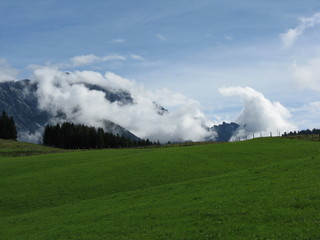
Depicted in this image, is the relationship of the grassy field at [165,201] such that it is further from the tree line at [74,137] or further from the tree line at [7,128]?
the tree line at [7,128]

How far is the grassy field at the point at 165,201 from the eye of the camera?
61.8 feet

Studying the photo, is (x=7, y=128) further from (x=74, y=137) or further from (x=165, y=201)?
(x=165, y=201)

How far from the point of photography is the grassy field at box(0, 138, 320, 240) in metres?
18.8

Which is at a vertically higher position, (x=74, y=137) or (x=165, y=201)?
(x=74, y=137)

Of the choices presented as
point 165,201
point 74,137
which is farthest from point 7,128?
point 165,201

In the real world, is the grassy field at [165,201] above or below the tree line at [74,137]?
below

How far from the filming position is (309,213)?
18375mm

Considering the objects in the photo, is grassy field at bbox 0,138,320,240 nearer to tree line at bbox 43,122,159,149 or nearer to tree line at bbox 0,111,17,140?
tree line at bbox 43,122,159,149

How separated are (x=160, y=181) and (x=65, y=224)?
771 inches

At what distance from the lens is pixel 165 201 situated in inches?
1158

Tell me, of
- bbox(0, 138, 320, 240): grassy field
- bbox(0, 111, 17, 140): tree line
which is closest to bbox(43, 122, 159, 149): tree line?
bbox(0, 111, 17, 140): tree line

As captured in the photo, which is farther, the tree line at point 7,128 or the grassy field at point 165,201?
the tree line at point 7,128

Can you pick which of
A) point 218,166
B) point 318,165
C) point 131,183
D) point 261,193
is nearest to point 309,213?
point 261,193

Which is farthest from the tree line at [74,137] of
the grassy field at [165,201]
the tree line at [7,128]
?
the grassy field at [165,201]
